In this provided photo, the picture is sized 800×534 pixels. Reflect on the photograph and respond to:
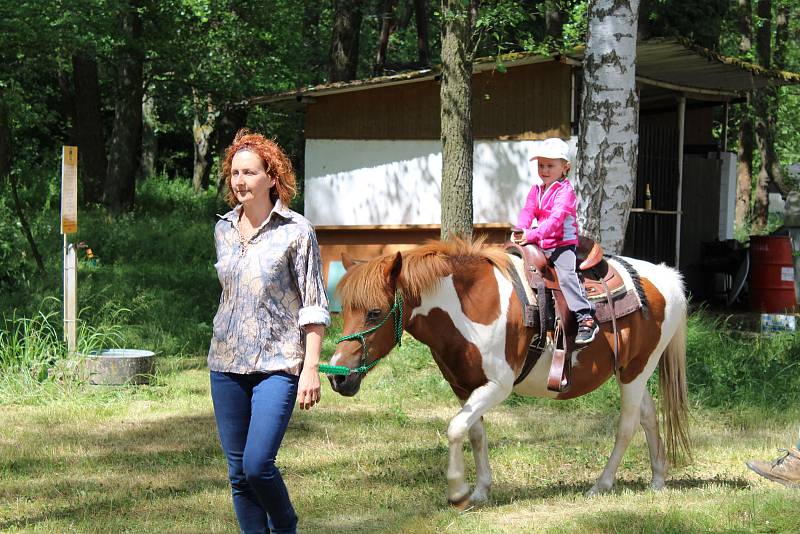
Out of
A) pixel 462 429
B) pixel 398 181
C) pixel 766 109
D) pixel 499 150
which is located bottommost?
pixel 462 429

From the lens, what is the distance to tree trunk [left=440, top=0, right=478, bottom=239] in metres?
10.8

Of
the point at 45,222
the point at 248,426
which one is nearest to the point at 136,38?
the point at 45,222

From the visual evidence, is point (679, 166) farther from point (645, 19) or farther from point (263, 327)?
point (263, 327)

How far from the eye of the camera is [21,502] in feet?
19.6

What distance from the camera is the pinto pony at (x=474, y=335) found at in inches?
205

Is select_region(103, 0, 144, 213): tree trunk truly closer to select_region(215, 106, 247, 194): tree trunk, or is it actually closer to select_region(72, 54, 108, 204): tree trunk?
select_region(72, 54, 108, 204): tree trunk

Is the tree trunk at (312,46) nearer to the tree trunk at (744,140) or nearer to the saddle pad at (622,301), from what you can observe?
the tree trunk at (744,140)

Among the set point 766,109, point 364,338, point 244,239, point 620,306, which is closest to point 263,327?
point 244,239

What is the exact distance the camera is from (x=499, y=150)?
13750 millimetres

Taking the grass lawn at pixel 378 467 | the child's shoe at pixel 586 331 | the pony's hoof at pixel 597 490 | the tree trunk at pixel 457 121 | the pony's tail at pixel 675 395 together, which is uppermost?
the tree trunk at pixel 457 121

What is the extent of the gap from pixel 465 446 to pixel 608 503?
7.01 feet

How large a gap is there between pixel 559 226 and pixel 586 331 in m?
0.62

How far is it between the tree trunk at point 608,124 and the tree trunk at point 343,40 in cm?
1107

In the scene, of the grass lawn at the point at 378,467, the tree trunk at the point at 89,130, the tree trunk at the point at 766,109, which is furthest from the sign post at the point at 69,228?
the tree trunk at the point at 766,109
